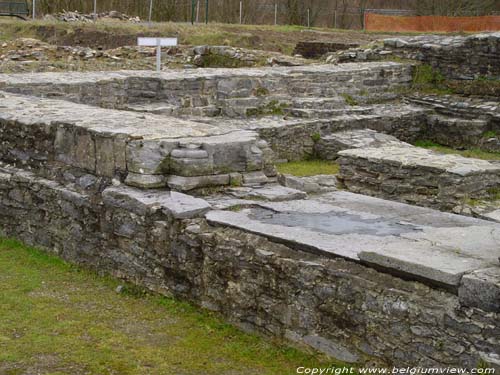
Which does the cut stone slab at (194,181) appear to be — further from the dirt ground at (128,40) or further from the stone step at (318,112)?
the dirt ground at (128,40)

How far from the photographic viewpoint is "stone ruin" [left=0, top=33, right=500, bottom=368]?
4.67m

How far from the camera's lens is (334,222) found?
5.92 meters

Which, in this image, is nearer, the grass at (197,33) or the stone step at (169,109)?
the stone step at (169,109)

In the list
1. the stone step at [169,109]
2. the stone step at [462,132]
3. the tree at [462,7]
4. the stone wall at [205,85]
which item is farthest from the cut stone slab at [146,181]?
the tree at [462,7]

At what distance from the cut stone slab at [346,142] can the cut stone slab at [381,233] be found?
568 centimetres

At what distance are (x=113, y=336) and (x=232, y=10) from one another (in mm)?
29347

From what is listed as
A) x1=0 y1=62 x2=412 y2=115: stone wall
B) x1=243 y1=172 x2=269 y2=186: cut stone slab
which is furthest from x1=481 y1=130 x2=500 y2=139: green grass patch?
x1=243 y1=172 x2=269 y2=186: cut stone slab

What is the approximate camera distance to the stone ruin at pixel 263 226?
4.67m

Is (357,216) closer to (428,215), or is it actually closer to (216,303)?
(428,215)

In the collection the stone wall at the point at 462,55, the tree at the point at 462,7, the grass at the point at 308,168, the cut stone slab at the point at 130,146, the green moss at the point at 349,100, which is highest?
the tree at the point at 462,7

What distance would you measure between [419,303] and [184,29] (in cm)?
2188

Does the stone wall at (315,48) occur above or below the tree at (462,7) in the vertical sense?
below

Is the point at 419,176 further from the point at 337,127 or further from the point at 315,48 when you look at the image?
the point at 315,48

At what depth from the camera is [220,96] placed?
13031mm
